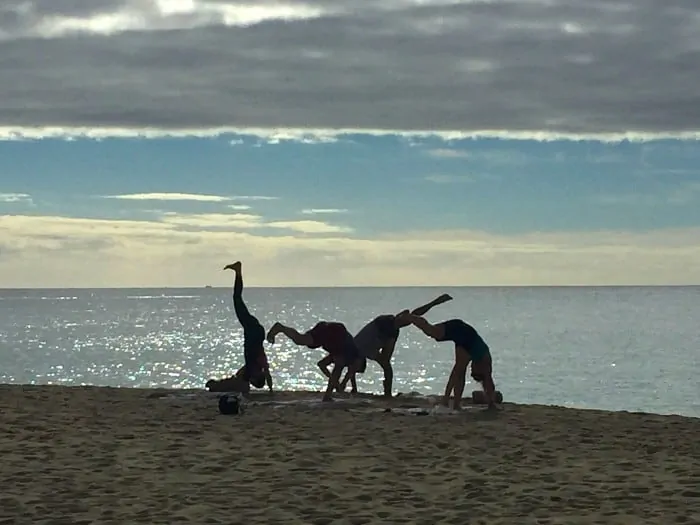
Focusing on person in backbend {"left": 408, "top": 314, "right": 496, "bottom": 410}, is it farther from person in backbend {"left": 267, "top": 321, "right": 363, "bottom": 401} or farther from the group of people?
person in backbend {"left": 267, "top": 321, "right": 363, "bottom": 401}

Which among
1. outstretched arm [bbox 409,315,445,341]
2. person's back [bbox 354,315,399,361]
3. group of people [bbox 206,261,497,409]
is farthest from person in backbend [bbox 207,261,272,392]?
outstretched arm [bbox 409,315,445,341]

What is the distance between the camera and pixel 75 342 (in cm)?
9181

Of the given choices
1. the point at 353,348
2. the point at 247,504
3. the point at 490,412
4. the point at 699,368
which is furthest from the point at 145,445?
the point at 699,368

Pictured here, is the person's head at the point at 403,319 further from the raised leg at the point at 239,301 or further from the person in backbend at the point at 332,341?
the raised leg at the point at 239,301

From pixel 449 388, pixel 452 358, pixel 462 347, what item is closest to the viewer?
pixel 462 347

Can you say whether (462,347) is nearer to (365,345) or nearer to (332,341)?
(365,345)

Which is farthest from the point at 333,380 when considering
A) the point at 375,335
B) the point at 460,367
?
the point at 460,367

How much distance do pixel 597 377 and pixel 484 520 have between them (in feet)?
144

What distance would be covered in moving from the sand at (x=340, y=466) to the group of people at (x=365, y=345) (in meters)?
0.61

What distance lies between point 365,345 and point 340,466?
17.7 ft

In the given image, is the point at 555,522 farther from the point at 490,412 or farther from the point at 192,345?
the point at 192,345

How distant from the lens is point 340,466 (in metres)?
10.2

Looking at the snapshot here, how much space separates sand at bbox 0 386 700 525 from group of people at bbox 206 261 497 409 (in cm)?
61

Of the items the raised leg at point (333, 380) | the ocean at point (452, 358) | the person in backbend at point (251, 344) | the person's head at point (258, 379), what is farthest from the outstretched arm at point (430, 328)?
the ocean at point (452, 358)
